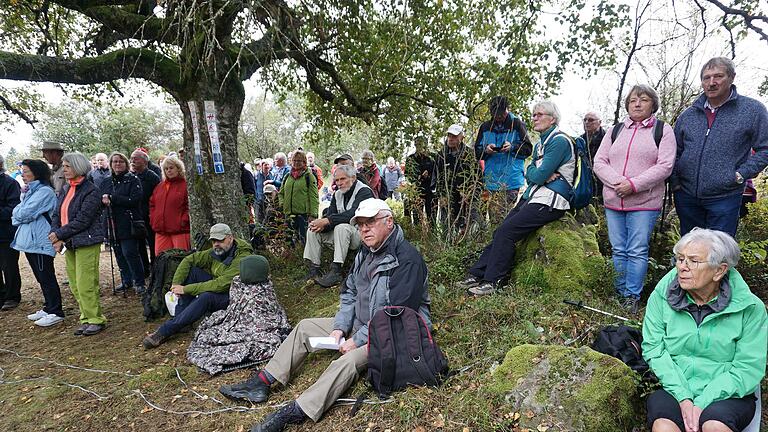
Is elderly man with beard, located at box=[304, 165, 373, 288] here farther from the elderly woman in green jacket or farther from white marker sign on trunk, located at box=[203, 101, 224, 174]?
the elderly woman in green jacket

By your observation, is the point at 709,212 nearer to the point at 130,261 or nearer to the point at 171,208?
the point at 171,208

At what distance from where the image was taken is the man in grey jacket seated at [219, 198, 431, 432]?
3.06m

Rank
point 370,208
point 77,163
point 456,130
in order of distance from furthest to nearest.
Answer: point 456,130 → point 77,163 → point 370,208

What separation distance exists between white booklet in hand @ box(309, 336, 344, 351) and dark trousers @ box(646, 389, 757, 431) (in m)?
2.18

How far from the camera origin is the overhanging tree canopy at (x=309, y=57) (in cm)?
533

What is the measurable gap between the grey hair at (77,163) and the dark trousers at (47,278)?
54.6 inches

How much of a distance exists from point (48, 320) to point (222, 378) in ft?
10.9

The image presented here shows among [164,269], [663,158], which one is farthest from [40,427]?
[663,158]

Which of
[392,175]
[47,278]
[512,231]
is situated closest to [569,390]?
[512,231]

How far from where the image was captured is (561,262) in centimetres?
422

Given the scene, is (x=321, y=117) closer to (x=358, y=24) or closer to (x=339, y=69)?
(x=339, y=69)

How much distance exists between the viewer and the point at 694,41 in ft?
16.9

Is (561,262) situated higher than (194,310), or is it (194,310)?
(561,262)

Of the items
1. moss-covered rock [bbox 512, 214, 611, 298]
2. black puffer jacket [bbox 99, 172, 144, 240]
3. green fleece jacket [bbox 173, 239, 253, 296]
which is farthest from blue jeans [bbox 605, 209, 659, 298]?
black puffer jacket [bbox 99, 172, 144, 240]
